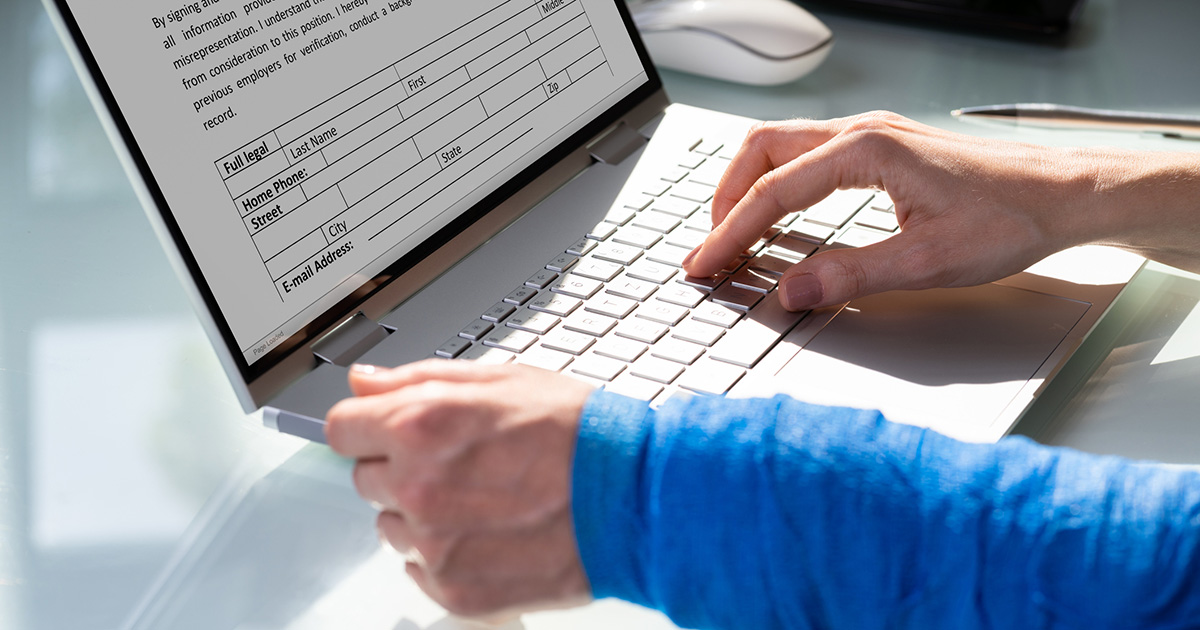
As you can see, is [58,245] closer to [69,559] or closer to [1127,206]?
[69,559]

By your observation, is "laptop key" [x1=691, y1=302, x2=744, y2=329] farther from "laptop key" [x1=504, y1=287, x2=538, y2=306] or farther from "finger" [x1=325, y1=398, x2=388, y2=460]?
"finger" [x1=325, y1=398, x2=388, y2=460]

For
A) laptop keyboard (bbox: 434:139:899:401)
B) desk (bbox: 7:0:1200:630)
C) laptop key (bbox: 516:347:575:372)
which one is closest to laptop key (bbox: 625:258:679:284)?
laptop keyboard (bbox: 434:139:899:401)

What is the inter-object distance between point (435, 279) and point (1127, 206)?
441 mm

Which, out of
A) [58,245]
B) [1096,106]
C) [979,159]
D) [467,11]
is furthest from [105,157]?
[1096,106]

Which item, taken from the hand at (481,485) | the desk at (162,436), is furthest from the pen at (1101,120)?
the hand at (481,485)

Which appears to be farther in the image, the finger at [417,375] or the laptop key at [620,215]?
the laptop key at [620,215]

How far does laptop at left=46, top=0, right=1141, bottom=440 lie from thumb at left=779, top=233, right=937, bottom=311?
0.05ft

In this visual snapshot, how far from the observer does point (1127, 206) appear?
645 mm

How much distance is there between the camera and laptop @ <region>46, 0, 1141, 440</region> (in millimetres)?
527

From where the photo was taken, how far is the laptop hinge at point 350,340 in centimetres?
57

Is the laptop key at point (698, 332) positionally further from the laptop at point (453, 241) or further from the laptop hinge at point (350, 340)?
the laptop hinge at point (350, 340)

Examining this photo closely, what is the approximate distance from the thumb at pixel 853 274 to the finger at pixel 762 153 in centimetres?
11

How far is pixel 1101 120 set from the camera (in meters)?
0.89

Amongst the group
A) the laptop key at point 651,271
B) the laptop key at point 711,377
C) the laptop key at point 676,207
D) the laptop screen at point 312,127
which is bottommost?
the laptop key at point 711,377
